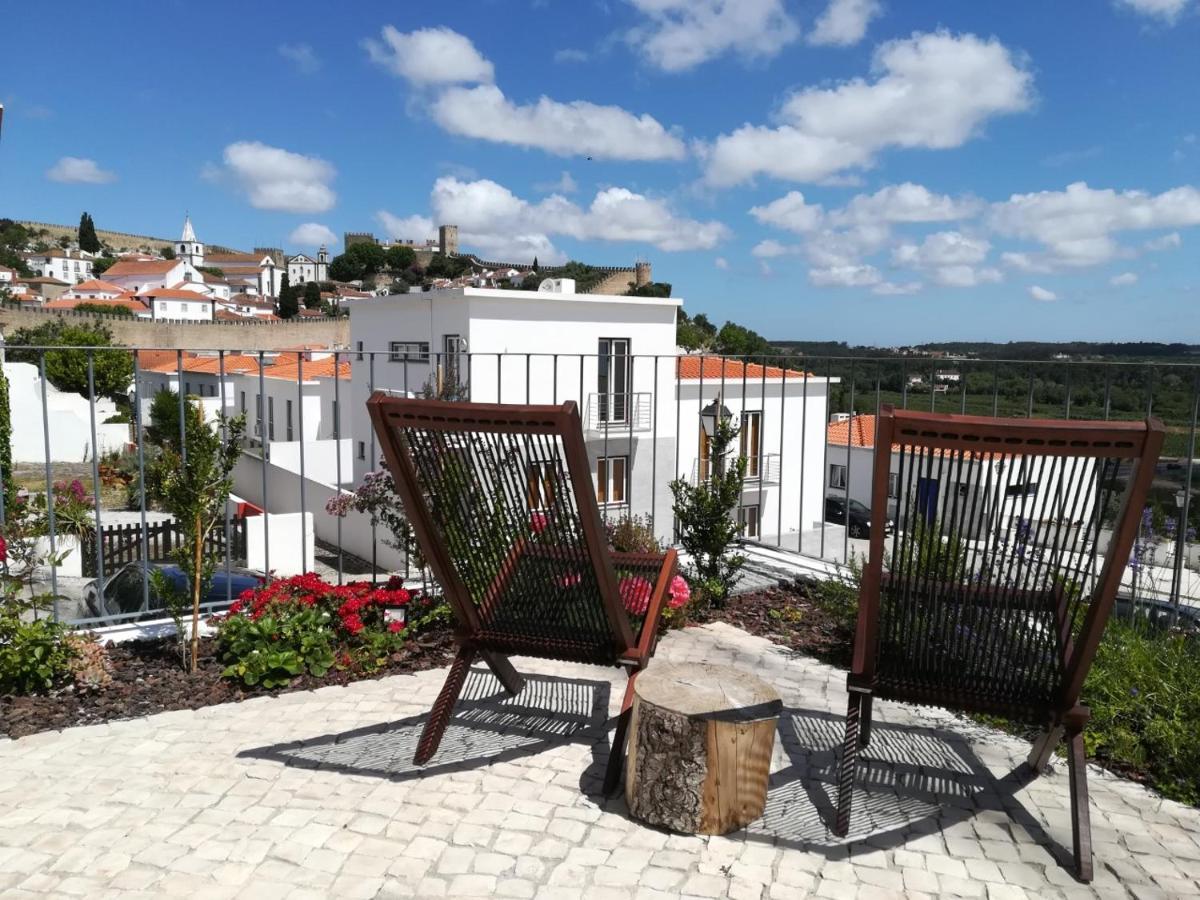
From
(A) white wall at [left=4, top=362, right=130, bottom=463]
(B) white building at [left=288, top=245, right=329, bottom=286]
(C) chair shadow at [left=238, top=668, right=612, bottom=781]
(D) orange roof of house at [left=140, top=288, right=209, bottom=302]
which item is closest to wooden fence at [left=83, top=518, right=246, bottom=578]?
(C) chair shadow at [left=238, top=668, right=612, bottom=781]

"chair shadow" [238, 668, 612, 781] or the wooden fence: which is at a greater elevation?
"chair shadow" [238, 668, 612, 781]

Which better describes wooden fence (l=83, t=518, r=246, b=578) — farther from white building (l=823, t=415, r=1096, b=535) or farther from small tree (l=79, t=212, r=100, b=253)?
small tree (l=79, t=212, r=100, b=253)

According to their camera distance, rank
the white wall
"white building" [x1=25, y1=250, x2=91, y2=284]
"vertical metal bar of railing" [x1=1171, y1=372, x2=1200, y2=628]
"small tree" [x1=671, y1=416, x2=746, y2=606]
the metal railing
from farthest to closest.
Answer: "white building" [x1=25, y1=250, x2=91, y2=284]
the white wall
"small tree" [x1=671, y1=416, x2=746, y2=606]
the metal railing
"vertical metal bar of railing" [x1=1171, y1=372, x2=1200, y2=628]

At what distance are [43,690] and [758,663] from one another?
305 centimetres

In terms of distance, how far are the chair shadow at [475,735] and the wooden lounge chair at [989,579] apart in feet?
3.79

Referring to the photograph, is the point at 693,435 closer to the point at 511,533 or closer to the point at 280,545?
the point at 280,545

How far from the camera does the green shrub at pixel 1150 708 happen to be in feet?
9.18

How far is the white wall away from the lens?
25.9 m

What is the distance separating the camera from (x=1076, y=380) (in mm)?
4062

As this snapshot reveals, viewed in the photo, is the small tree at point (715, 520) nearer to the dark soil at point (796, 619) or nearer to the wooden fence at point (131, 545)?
the dark soil at point (796, 619)

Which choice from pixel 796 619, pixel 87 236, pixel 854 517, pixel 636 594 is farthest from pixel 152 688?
pixel 87 236

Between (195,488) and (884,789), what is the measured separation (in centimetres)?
297

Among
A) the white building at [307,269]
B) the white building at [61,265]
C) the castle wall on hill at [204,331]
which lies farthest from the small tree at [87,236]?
the castle wall on hill at [204,331]

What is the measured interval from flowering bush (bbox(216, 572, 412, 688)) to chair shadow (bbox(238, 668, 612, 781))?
0.54 metres
